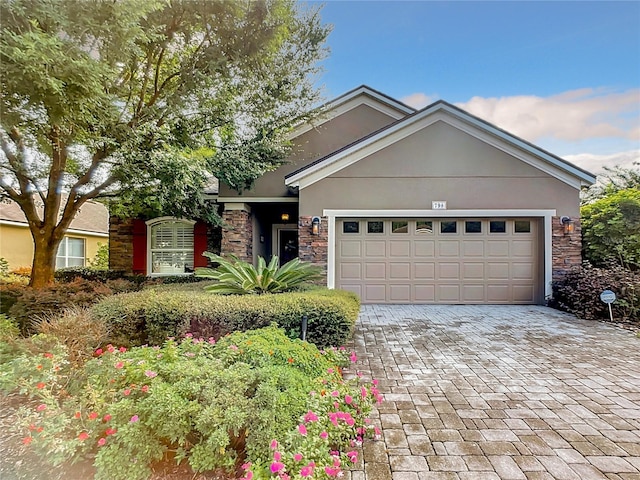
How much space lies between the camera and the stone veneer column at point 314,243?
9.40 metres

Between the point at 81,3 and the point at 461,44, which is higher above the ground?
the point at 461,44

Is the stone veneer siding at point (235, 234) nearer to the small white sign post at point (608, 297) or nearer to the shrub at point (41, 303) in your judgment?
the shrub at point (41, 303)

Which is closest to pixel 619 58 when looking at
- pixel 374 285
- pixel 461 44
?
pixel 461 44

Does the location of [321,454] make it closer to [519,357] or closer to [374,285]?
[519,357]

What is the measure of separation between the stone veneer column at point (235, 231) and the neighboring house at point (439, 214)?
2194mm

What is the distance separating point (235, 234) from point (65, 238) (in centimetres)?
1082

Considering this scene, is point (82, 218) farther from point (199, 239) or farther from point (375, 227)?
point (375, 227)

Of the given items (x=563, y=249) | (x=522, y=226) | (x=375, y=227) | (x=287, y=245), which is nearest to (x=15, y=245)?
(x=287, y=245)

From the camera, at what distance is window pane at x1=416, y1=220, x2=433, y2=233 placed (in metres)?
9.55

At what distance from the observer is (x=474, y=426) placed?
3.06 meters

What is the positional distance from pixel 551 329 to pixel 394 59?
900 centimetres

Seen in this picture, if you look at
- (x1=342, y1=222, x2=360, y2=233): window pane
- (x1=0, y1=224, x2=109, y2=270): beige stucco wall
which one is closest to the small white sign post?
(x1=342, y1=222, x2=360, y2=233): window pane

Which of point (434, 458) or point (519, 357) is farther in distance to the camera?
point (519, 357)

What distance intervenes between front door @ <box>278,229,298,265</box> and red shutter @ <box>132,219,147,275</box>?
4.65m
